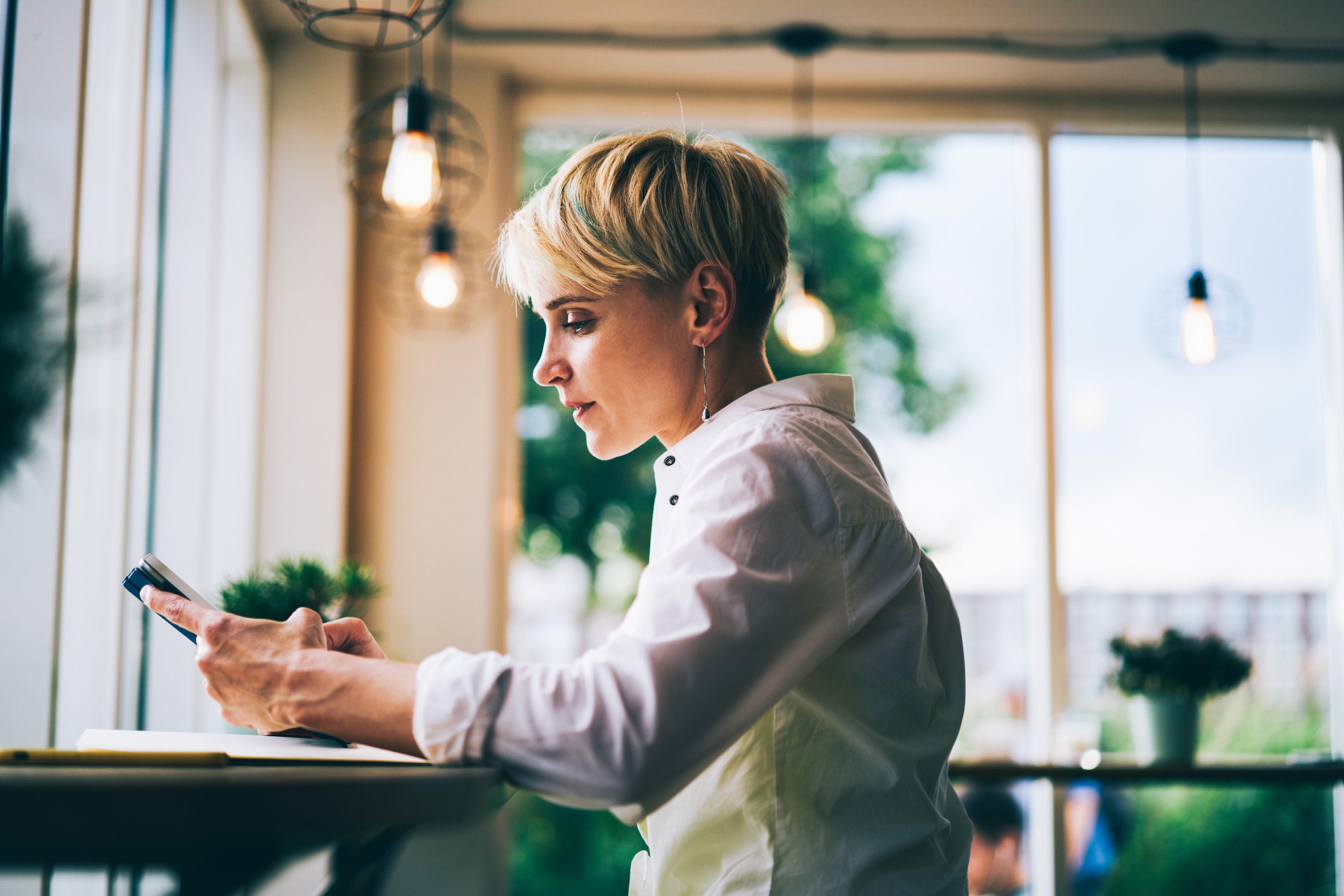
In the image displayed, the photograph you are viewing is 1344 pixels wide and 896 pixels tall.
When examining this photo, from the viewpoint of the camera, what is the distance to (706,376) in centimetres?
97

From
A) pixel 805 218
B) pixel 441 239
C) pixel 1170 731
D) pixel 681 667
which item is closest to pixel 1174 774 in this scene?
pixel 1170 731

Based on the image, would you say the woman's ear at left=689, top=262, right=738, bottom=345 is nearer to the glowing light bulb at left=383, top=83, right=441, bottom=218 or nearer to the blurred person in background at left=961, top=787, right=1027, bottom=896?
the glowing light bulb at left=383, top=83, right=441, bottom=218

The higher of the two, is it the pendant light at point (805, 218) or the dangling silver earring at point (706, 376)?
the pendant light at point (805, 218)

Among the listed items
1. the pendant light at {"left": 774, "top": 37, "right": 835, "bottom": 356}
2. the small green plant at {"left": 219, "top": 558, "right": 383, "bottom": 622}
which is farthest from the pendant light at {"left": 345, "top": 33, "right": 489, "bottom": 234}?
the pendant light at {"left": 774, "top": 37, "right": 835, "bottom": 356}

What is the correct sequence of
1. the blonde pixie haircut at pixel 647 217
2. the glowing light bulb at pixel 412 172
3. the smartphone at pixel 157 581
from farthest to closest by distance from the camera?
the glowing light bulb at pixel 412 172, the blonde pixie haircut at pixel 647 217, the smartphone at pixel 157 581

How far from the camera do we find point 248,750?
0.71m

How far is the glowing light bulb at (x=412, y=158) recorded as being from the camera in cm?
192

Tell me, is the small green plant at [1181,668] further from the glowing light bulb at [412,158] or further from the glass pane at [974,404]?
the glowing light bulb at [412,158]

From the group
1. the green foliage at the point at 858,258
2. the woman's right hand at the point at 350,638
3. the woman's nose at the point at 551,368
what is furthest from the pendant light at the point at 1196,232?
the woman's right hand at the point at 350,638

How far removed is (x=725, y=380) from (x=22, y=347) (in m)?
0.72

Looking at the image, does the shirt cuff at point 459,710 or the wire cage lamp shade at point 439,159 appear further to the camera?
the wire cage lamp shade at point 439,159

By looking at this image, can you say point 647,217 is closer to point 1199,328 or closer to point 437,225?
point 437,225

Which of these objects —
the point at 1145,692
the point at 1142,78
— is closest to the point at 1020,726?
the point at 1145,692

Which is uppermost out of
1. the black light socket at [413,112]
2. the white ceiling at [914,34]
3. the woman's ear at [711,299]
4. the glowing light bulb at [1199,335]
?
the white ceiling at [914,34]
